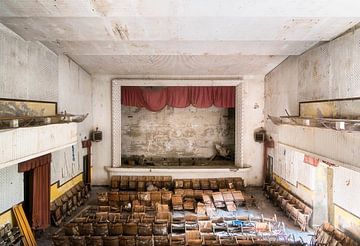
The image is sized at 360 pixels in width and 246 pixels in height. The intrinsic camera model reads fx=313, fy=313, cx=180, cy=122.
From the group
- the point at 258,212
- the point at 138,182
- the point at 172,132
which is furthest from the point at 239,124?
the point at 138,182

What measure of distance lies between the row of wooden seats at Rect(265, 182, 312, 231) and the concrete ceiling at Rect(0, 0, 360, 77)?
4493mm

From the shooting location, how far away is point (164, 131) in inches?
590

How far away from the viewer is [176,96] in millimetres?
13430

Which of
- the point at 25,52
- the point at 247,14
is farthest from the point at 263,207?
the point at 25,52

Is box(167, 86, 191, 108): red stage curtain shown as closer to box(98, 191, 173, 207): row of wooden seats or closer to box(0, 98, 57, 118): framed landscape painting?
box(98, 191, 173, 207): row of wooden seats

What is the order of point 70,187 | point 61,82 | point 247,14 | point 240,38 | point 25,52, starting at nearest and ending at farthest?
point 247,14, point 240,38, point 25,52, point 61,82, point 70,187

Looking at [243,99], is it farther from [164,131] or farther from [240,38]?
[240,38]

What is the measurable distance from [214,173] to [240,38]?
7357mm

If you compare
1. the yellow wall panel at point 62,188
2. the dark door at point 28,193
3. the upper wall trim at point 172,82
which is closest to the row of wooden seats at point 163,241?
the dark door at point 28,193

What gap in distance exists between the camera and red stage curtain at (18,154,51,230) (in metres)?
8.16

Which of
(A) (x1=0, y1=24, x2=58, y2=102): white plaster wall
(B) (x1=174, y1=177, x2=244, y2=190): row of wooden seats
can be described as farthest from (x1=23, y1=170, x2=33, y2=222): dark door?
(B) (x1=174, y1=177, x2=244, y2=190): row of wooden seats

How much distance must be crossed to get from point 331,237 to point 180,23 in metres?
5.89

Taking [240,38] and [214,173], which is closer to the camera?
[240,38]

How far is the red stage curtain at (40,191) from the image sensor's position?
321 inches
